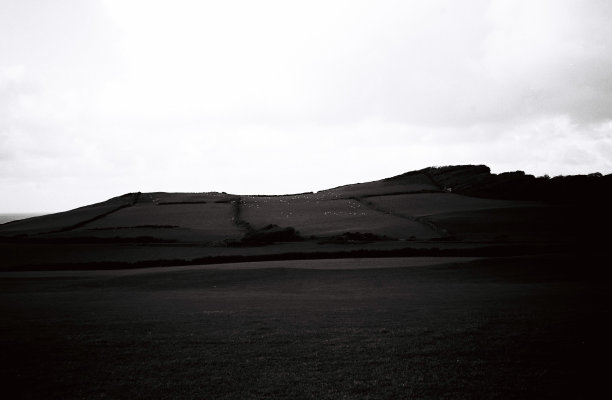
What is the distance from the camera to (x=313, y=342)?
13.6 m

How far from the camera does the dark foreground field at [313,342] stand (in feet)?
34.3

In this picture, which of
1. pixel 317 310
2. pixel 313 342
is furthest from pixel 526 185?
pixel 313 342

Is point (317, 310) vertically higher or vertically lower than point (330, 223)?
lower

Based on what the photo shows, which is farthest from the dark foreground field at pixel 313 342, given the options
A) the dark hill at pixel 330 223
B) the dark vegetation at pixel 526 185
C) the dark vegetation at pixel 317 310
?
the dark vegetation at pixel 526 185

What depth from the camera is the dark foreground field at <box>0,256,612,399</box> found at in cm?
1045

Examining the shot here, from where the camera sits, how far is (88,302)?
21109mm

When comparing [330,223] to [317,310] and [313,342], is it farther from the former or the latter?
[313,342]

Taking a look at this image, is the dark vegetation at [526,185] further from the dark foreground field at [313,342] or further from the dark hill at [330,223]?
the dark foreground field at [313,342]

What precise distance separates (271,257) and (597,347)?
28.5 metres

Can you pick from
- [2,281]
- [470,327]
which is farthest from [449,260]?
[2,281]

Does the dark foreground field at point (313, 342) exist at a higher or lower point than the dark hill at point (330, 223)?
lower

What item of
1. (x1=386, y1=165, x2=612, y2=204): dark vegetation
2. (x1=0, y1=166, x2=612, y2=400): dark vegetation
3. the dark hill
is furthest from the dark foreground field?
(x1=386, y1=165, x2=612, y2=204): dark vegetation

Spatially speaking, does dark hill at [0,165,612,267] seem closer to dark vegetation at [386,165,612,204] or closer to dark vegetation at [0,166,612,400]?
dark vegetation at [386,165,612,204]

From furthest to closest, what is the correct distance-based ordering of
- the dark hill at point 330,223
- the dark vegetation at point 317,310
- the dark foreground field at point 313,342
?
the dark hill at point 330,223
the dark vegetation at point 317,310
the dark foreground field at point 313,342
